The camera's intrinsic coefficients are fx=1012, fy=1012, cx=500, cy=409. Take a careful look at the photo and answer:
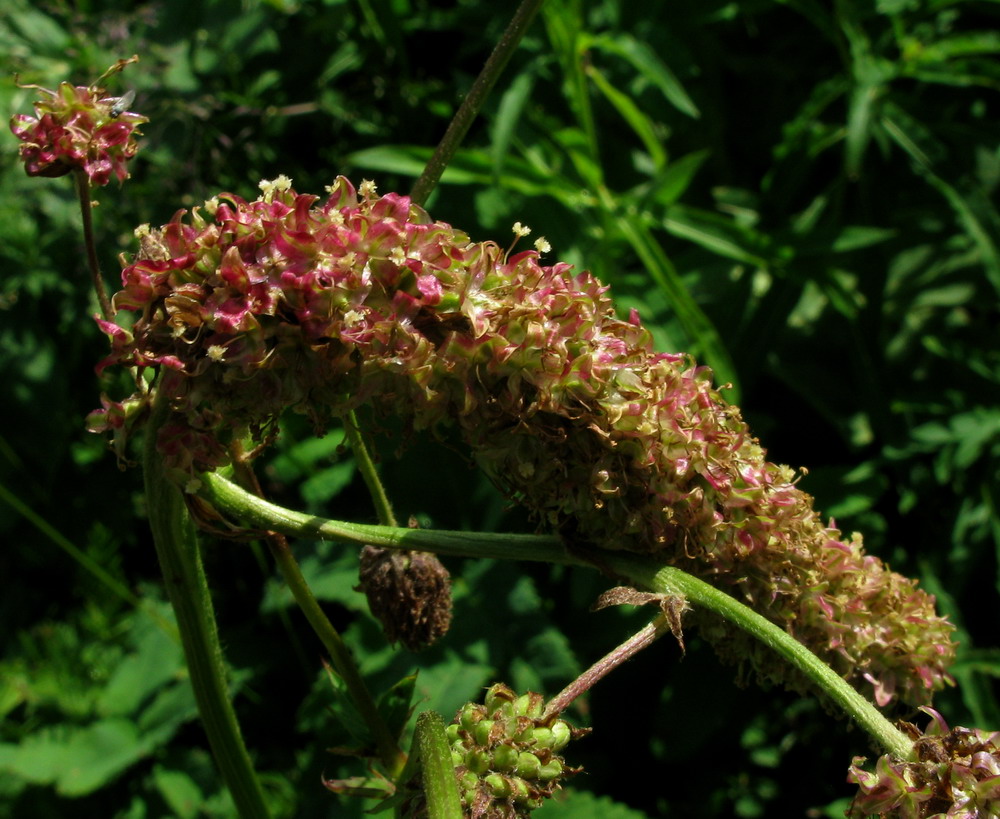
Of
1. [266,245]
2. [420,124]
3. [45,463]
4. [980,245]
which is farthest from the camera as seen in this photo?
[420,124]

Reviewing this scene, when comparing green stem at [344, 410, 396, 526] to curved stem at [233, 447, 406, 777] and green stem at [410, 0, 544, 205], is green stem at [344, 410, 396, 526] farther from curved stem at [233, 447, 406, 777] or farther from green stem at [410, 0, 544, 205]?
green stem at [410, 0, 544, 205]

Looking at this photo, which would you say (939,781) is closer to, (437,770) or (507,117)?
(437,770)

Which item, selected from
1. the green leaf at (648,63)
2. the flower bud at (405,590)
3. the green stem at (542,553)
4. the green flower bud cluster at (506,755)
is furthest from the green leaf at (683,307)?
the green flower bud cluster at (506,755)

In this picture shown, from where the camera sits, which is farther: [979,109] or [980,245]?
[979,109]

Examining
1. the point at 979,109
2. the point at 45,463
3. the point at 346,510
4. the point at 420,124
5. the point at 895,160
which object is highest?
the point at 979,109

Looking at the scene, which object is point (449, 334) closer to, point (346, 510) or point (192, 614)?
point (192, 614)

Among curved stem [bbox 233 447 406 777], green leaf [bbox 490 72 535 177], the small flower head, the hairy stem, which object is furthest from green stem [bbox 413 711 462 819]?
green leaf [bbox 490 72 535 177]

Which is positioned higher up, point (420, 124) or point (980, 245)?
point (980, 245)

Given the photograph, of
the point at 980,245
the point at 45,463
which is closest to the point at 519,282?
the point at 980,245

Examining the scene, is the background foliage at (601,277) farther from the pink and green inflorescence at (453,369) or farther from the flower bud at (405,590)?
the pink and green inflorescence at (453,369)
